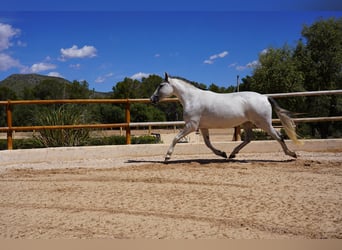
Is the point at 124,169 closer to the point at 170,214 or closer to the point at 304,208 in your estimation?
the point at 170,214

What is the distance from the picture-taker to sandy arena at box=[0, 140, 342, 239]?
2656 millimetres

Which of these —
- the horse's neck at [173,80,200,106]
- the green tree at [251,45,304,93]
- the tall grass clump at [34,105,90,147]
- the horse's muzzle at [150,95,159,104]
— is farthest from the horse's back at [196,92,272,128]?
the green tree at [251,45,304,93]

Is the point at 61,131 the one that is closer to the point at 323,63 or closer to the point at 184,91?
the point at 184,91

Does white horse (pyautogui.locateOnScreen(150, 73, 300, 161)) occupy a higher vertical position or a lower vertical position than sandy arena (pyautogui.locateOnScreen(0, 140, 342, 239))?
higher

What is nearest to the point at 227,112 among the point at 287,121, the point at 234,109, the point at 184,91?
the point at 234,109

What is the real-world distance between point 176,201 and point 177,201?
1 cm

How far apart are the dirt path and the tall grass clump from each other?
7.22 ft

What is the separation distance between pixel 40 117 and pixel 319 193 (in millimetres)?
6606

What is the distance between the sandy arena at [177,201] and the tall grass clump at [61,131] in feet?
6.55

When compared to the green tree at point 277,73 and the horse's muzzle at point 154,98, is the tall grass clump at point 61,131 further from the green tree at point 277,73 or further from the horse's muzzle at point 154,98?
Answer: the green tree at point 277,73

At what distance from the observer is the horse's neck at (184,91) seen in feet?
20.4

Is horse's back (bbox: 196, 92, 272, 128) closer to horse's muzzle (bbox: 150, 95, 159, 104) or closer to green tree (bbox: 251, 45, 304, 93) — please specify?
horse's muzzle (bbox: 150, 95, 159, 104)

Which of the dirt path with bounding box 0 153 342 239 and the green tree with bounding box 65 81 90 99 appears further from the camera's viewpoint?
the green tree with bounding box 65 81 90 99

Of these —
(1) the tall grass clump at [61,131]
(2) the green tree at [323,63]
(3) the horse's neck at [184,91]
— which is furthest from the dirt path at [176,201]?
(2) the green tree at [323,63]
